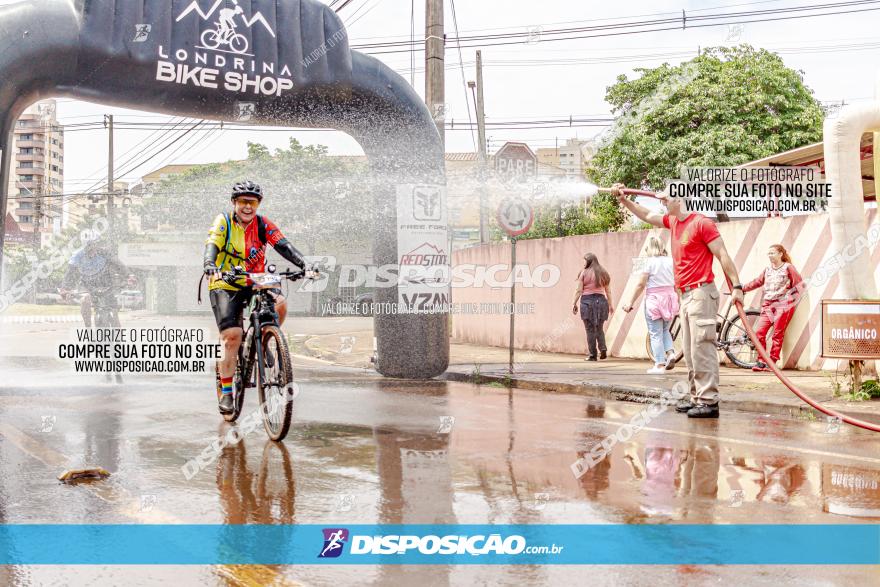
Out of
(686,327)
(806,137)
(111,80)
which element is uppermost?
(806,137)

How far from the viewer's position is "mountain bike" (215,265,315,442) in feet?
22.2

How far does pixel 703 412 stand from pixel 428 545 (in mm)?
4876

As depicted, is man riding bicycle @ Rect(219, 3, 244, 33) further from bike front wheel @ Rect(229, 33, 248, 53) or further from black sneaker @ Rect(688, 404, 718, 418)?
black sneaker @ Rect(688, 404, 718, 418)

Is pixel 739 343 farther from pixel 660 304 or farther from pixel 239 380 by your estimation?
pixel 239 380

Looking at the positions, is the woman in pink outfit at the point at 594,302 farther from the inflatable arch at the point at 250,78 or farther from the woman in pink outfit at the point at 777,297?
the inflatable arch at the point at 250,78

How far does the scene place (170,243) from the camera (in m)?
44.6

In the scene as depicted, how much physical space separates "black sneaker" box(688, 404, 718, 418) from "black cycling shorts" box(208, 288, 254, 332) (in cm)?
419

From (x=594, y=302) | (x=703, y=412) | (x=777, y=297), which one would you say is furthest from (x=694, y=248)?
(x=594, y=302)

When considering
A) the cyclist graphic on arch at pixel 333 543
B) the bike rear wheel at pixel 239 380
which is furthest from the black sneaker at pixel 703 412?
the cyclist graphic on arch at pixel 333 543

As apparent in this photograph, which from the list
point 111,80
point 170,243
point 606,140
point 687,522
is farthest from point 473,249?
point 170,243

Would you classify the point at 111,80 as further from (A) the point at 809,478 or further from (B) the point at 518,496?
(A) the point at 809,478

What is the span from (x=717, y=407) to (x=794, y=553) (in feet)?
14.9

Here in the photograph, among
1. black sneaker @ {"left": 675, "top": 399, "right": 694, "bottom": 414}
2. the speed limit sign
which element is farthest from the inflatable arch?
black sneaker @ {"left": 675, "top": 399, "right": 694, "bottom": 414}

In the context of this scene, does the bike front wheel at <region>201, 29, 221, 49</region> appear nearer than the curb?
No
